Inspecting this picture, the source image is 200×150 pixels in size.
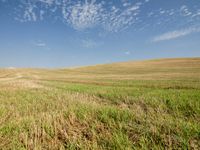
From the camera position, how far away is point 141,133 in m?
5.00

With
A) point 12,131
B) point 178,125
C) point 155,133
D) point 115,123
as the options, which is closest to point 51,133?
point 12,131

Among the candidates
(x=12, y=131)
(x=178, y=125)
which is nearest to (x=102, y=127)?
(x=178, y=125)

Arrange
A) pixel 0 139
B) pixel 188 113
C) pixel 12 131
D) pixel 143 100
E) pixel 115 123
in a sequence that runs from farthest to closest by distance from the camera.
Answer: pixel 143 100 < pixel 188 113 < pixel 115 123 < pixel 12 131 < pixel 0 139

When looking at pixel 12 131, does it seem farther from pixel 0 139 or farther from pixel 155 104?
pixel 155 104

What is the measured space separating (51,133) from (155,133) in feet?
9.35

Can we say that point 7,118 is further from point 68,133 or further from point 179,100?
point 179,100

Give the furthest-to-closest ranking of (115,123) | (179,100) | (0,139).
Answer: (179,100) < (115,123) < (0,139)

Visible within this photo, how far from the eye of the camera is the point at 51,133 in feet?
18.3

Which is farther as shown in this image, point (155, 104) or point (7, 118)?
point (155, 104)

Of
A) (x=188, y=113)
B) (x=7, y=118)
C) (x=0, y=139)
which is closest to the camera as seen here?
(x=0, y=139)

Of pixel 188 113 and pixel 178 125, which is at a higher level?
pixel 178 125

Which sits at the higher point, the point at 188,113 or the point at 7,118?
the point at 7,118

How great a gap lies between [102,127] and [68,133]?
38.9 inches

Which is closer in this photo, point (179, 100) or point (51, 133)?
point (51, 133)
